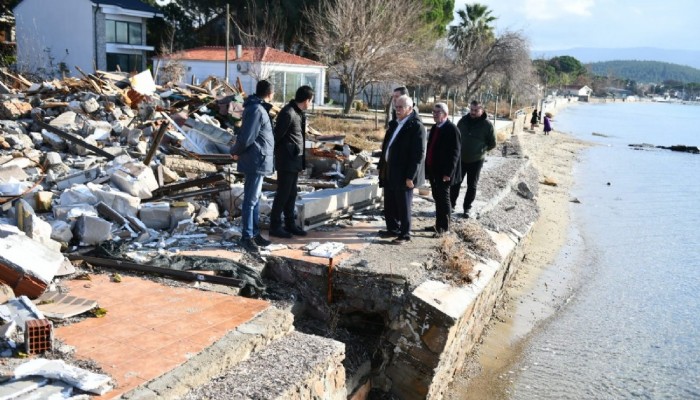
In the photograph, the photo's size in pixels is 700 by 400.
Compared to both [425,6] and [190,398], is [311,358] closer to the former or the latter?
[190,398]

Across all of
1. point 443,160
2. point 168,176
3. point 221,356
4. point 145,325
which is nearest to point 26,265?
point 145,325

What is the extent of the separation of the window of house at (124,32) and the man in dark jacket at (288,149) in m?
31.4

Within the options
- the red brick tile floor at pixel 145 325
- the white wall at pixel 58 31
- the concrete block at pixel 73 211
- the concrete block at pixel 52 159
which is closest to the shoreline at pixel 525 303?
the red brick tile floor at pixel 145 325

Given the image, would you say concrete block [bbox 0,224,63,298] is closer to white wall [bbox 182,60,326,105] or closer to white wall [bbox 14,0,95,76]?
white wall [bbox 182,60,326,105]

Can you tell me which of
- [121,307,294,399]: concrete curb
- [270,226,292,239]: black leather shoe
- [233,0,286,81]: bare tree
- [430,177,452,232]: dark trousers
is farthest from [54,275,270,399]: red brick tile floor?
[233,0,286,81]: bare tree

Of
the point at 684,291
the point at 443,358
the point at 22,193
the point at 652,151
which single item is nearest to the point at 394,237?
the point at 443,358

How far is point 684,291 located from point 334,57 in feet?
66.7

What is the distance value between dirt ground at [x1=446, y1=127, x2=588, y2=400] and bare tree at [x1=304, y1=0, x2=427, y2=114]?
11377 millimetres

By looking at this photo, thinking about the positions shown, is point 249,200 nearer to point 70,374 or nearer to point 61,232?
point 61,232

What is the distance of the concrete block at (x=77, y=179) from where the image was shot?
8.40 meters

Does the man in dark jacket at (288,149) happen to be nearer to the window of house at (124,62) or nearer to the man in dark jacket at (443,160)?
the man in dark jacket at (443,160)

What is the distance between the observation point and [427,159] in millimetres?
7711

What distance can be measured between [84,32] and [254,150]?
32.4 meters

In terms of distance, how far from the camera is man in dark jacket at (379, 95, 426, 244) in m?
6.67
